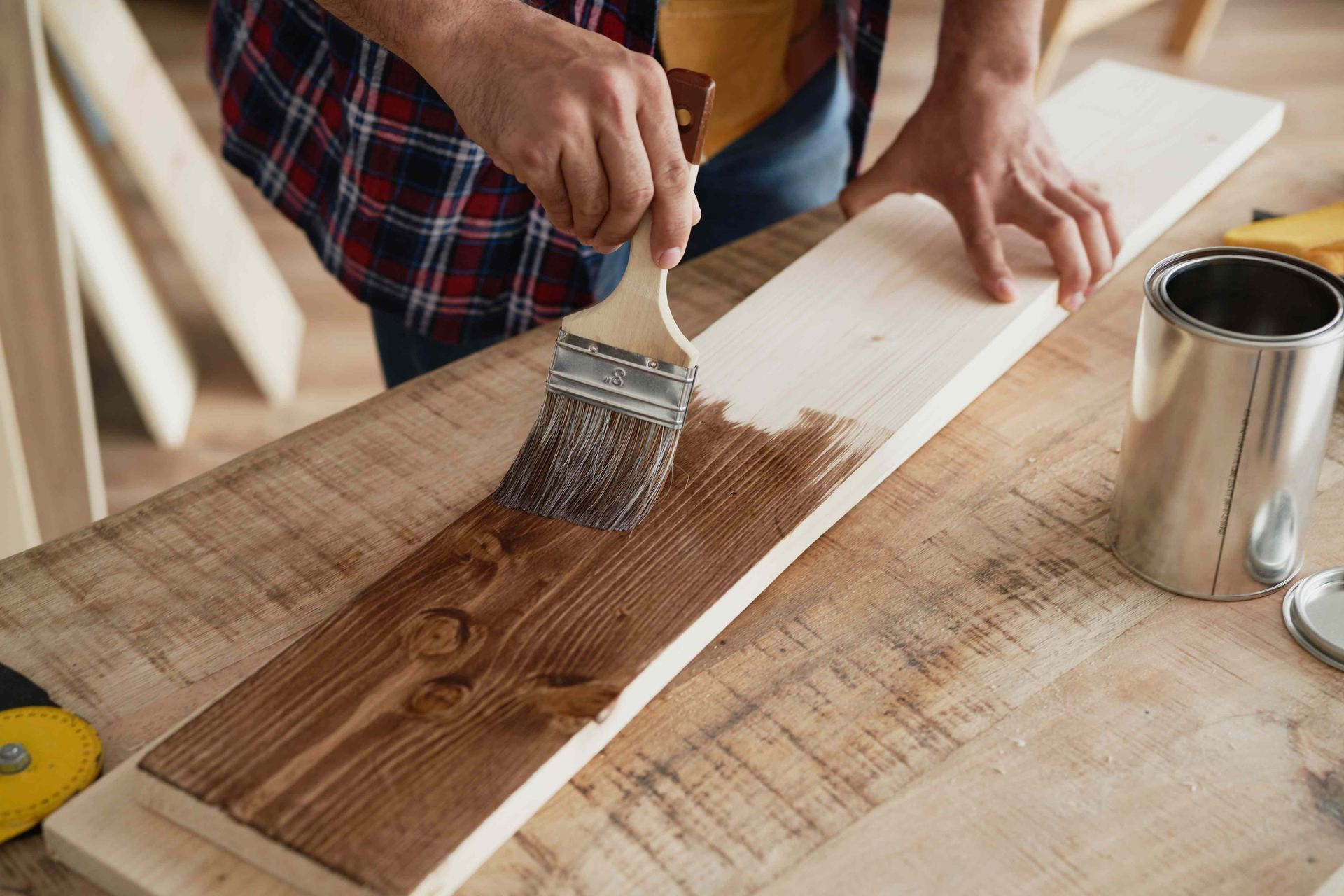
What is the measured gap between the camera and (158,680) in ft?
2.89

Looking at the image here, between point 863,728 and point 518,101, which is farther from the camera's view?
point 518,101

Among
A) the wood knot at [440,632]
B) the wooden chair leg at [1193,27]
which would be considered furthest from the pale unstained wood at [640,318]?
the wooden chair leg at [1193,27]

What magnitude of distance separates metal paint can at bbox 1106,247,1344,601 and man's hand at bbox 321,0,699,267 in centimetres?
40

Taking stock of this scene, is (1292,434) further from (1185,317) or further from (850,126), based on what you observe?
(850,126)

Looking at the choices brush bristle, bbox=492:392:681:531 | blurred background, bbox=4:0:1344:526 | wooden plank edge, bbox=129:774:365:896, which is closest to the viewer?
wooden plank edge, bbox=129:774:365:896

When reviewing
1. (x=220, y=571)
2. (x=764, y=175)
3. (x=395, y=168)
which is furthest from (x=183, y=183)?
(x=220, y=571)

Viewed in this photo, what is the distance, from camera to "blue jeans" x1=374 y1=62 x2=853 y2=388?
1.62 meters

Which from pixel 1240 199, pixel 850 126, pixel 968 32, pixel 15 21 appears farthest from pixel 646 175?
pixel 15 21

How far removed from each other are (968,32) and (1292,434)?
73cm

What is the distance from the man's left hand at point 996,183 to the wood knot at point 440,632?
2.29ft

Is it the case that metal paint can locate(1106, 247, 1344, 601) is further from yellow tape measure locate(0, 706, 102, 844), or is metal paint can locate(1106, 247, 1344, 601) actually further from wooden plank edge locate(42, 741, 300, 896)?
yellow tape measure locate(0, 706, 102, 844)

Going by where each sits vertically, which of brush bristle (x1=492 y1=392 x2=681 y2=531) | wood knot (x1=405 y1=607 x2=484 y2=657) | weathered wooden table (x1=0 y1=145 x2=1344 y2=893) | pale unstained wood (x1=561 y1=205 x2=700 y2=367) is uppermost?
pale unstained wood (x1=561 y1=205 x2=700 y2=367)

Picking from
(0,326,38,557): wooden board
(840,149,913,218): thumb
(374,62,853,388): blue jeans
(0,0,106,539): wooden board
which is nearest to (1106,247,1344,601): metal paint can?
(840,149,913,218): thumb

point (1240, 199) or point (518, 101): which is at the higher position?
point (518, 101)
